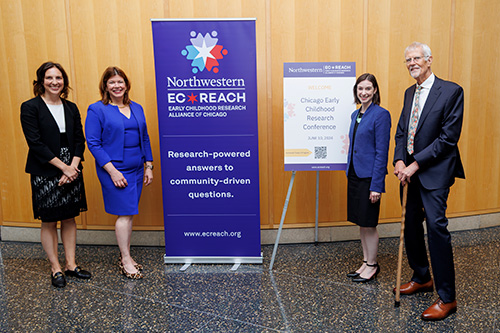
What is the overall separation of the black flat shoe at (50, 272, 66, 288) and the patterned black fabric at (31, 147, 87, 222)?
1.57 ft

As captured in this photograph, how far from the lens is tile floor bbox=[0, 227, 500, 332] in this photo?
8.57 feet

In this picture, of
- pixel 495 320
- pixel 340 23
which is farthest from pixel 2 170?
pixel 495 320

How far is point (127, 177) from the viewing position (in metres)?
3.33

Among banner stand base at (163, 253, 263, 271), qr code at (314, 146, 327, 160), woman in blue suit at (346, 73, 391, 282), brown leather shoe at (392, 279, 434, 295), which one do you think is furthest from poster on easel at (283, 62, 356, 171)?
brown leather shoe at (392, 279, 434, 295)

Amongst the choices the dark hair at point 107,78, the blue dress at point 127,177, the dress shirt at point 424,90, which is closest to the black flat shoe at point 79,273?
the blue dress at point 127,177

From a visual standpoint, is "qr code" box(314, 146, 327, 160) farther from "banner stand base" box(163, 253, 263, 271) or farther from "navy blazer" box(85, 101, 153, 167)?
"navy blazer" box(85, 101, 153, 167)

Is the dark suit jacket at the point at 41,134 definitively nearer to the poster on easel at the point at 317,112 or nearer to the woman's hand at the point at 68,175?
the woman's hand at the point at 68,175

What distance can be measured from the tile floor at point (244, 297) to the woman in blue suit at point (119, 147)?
0.42m

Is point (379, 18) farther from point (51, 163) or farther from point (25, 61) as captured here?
point (25, 61)

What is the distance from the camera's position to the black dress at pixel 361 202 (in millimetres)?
3092

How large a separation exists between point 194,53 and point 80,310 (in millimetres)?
2254

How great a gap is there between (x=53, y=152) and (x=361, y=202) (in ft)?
8.37

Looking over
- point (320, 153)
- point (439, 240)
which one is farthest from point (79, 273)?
point (439, 240)

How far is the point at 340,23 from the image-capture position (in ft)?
12.9
